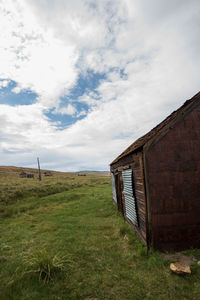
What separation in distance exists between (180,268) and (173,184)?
2125 mm

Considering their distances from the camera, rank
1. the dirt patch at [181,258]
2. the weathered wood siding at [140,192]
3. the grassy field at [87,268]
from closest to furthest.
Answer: the grassy field at [87,268] < the dirt patch at [181,258] < the weathered wood siding at [140,192]

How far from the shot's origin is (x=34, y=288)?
3789 millimetres

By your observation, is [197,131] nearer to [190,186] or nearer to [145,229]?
[190,186]

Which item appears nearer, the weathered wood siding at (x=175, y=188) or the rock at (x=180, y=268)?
the rock at (x=180, y=268)

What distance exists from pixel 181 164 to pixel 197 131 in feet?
3.95

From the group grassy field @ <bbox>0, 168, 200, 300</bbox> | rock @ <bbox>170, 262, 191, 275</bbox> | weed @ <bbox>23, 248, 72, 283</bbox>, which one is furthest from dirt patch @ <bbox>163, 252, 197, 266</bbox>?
weed @ <bbox>23, 248, 72, 283</bbox>

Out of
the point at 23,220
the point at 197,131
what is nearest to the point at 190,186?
the point at 197,131

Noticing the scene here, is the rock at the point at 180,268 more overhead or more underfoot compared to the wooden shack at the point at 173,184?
more underfoot

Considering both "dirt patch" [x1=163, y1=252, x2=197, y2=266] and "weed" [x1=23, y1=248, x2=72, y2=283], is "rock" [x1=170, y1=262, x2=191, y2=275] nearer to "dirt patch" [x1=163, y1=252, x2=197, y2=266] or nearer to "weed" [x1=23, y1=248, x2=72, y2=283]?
"dirt patch" [x1=163, y1=252, x2=197, y2=266]

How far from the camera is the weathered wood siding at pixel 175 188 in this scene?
4.93 m

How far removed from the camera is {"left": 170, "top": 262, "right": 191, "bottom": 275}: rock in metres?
3.79

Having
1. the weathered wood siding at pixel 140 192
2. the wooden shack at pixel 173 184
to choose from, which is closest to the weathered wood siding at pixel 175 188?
the wooden shack at pixel 173 184

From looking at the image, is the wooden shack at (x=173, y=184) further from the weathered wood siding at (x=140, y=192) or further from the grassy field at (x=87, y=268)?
the grassy field at (x=87, y=268)

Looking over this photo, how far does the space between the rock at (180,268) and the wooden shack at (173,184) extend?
86cm
